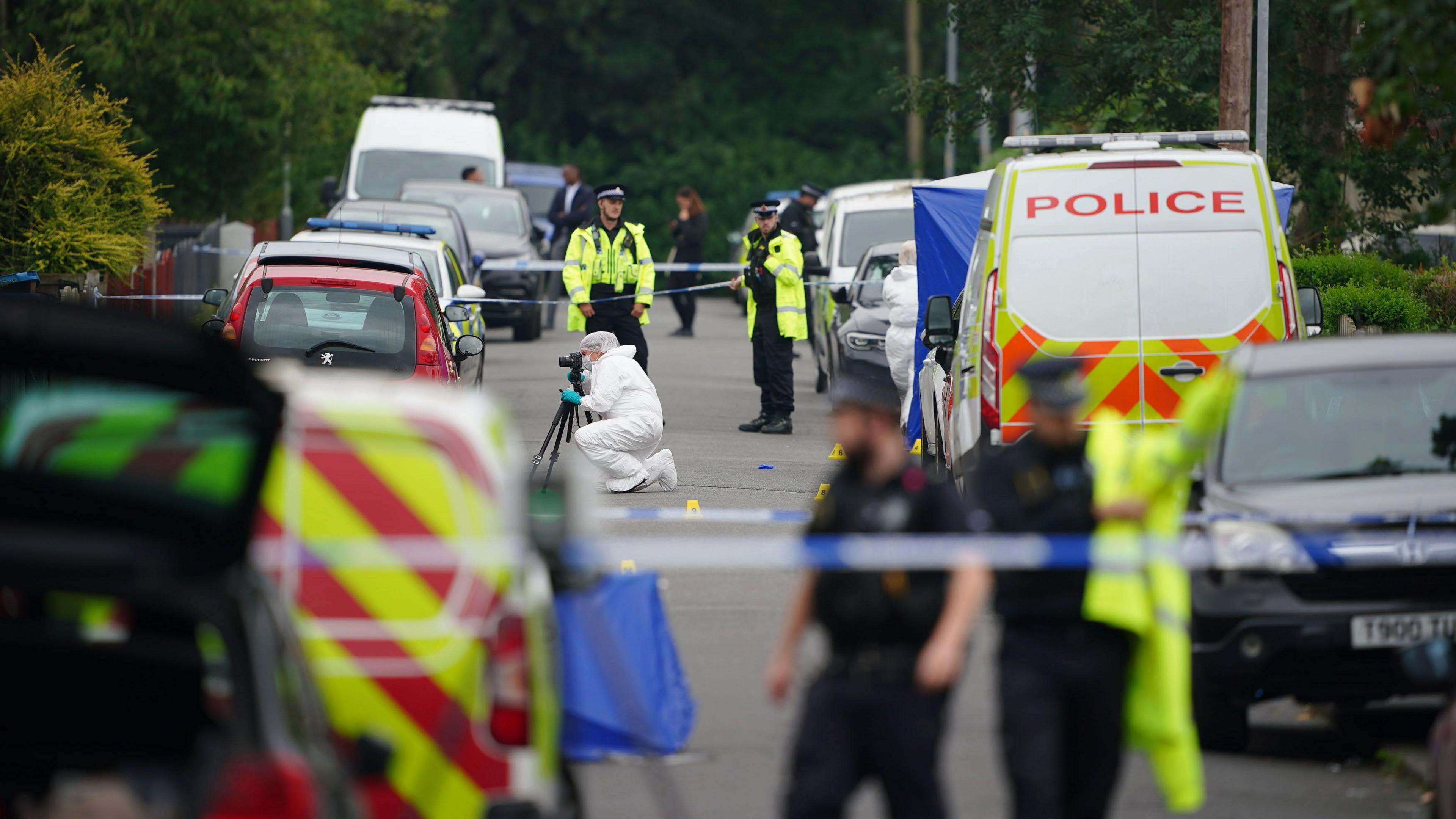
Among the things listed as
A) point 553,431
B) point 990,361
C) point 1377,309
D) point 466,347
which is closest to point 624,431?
point 553,431

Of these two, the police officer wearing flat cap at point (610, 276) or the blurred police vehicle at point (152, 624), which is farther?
the police officer wearing flat cap at point (610, 276)

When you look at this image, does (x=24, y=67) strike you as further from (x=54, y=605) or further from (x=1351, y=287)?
(x=54, y=605)

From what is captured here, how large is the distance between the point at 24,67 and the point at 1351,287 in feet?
39.6

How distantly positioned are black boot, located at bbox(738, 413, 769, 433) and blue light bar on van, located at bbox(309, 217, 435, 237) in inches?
143

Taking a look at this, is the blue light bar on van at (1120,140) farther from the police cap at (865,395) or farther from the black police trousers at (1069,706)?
the black police trousers at (1069,706)

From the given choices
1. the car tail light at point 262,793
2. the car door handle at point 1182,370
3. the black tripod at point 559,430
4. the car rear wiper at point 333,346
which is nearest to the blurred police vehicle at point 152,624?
the car tail light at point 262,793

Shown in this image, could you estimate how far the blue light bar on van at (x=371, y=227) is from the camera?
18.8 metres

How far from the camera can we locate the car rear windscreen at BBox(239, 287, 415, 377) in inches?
524

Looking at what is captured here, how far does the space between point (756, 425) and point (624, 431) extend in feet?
13.2

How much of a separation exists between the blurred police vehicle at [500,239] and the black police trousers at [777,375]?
7.99 meters

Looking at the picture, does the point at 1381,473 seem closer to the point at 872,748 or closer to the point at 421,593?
the point at 872,748

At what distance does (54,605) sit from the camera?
461cm

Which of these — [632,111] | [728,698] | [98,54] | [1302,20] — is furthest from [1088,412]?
[632,111]

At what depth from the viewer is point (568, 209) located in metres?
30.3
